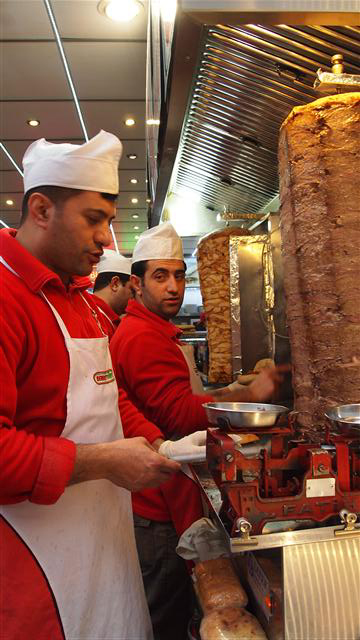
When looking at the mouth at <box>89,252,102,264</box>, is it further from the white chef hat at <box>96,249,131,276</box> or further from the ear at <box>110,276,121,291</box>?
the white chef hat at <box>96,249,131,276</box>

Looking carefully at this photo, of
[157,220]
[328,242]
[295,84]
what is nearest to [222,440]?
[328,242]

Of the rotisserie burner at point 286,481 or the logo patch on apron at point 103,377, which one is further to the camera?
the logo patch on apron at point 103,377

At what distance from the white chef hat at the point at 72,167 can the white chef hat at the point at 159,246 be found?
1.17m

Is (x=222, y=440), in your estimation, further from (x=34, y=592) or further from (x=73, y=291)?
(x=73, y=291)

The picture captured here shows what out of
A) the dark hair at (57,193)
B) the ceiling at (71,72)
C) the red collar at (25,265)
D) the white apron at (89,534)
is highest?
the ceiling at (71,72)

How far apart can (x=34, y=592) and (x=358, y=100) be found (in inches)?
82.1

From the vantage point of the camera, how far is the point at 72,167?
1.43 metres

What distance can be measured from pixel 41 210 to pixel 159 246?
1.34 m

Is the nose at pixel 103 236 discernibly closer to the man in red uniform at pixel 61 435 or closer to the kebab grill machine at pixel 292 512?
the man in red uniform at pixel 61 435

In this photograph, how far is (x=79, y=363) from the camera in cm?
146

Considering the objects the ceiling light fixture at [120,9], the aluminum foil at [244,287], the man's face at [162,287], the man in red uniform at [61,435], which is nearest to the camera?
the man in red uniform at [61,435]

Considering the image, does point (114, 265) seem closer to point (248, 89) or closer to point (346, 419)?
point (248, 89)

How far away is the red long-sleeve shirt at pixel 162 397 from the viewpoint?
2.16m

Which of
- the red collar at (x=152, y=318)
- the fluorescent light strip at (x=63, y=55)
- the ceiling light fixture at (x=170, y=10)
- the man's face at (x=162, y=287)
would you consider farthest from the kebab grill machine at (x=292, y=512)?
the fluorescent light strip at (x=63, y=55)
